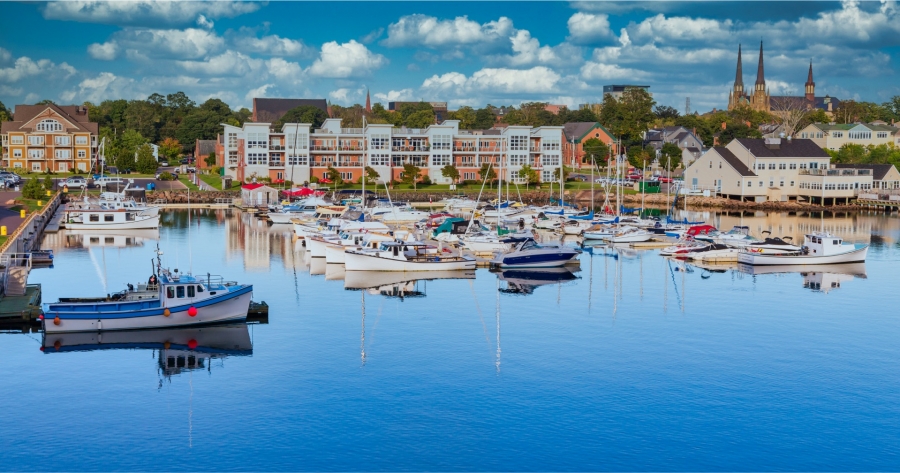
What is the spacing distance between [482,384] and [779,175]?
80.9 m

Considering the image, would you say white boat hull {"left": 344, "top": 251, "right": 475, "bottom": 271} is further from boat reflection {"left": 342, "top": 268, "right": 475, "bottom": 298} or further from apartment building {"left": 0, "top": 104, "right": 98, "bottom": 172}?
apartment building {"left": 0, "top": 104, "right": 98, "bottom": 172}

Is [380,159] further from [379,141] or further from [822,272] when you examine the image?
[822,272]

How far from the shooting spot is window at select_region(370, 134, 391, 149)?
355 ft

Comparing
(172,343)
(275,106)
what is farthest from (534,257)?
(275,106)

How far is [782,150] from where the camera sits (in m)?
104

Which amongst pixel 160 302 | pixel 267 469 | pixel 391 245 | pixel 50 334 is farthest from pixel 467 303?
pixel 267 469

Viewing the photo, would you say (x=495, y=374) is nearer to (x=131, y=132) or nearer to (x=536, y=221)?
(x=536, y=221)

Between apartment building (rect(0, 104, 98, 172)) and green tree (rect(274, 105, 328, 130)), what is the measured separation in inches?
997

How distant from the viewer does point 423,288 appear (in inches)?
1875

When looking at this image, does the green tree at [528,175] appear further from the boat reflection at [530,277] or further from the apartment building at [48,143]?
the boat reflection at [530,277]

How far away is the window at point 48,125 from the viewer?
115688 mm

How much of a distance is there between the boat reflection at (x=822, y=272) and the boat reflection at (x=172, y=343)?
29.3 m

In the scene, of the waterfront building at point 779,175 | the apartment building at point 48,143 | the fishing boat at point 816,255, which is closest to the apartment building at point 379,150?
the waterfront building at point 779,175

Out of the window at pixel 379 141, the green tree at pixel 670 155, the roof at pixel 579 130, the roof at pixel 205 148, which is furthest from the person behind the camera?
the roof at pixel 205 148
